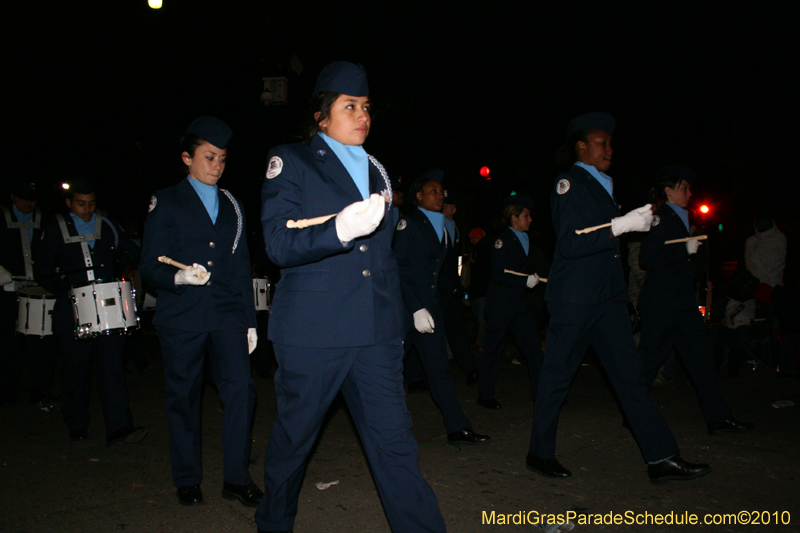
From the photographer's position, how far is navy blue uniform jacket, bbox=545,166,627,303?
4.04 m

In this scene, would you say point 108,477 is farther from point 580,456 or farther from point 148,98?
point 148,98

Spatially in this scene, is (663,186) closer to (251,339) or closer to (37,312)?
(251,339)

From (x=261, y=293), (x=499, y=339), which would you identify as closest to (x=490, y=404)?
(x=499, y=339)

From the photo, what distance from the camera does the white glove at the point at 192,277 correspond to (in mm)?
3646

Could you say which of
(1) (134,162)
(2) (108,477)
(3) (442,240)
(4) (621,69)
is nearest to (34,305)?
(2) (108,477)

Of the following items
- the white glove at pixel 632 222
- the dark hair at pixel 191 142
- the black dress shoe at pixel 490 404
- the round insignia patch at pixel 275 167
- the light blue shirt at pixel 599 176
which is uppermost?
the dark hair at pixel 191 142

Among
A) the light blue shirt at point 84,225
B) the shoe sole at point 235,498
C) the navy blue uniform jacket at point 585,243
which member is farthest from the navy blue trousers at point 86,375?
the navy blue uniform jacket at point 585,243

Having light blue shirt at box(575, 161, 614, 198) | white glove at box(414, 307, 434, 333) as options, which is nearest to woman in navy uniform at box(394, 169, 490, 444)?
white glove at box(414, 307, 434, 333)

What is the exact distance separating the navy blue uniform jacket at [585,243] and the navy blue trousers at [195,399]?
7.14 ft

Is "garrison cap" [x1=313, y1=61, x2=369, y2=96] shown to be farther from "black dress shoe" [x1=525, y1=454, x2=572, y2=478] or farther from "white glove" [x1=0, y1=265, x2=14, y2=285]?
"white glove" [x1=0, y1=265, x2=14, y2=285]

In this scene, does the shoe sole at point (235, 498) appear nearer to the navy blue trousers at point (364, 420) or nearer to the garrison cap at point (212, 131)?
the navy blue trousers at point (364, 420)

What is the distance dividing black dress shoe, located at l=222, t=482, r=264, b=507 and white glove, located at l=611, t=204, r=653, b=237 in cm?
278

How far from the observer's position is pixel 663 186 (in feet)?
18.4

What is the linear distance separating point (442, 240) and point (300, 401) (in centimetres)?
337
